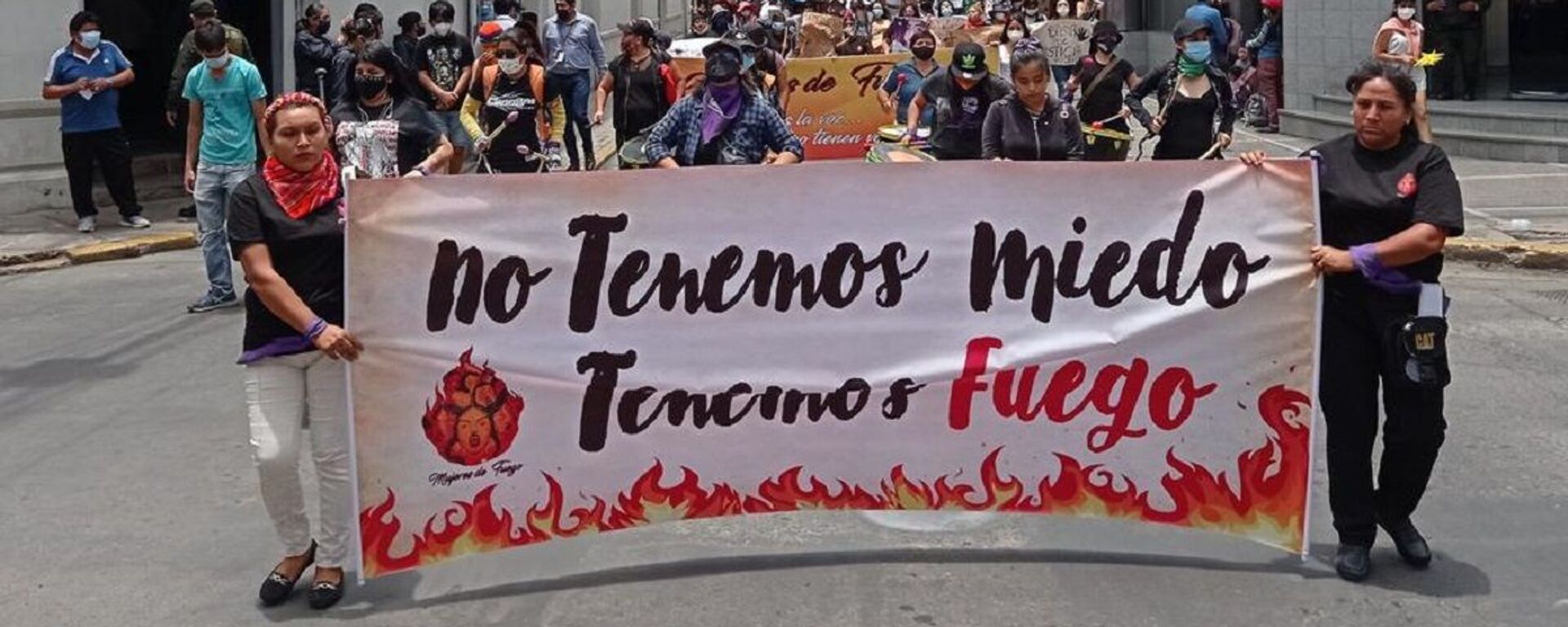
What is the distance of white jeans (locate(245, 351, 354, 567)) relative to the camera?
521 centimetres

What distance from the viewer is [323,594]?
5316 mm

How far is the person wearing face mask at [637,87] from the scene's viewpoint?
14.3 meters

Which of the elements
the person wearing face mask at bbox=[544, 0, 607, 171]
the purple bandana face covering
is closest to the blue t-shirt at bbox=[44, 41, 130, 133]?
the person wearing face mask at bbox=[544, 0, 607, 171]

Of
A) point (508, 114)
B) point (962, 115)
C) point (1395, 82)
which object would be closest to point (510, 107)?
point (508, 114)

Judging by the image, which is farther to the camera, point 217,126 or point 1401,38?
point 1401,38

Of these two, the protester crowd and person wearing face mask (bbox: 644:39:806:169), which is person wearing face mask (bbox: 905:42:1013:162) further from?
person wearing face mask (bbox: 644:39:806:169)

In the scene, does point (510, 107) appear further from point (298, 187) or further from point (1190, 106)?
point (298, 187)

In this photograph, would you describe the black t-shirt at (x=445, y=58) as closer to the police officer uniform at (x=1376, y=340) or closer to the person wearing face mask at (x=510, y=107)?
the person wearing face mask at (x=510, y=107)

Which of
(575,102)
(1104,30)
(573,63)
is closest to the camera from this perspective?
(1104,30)

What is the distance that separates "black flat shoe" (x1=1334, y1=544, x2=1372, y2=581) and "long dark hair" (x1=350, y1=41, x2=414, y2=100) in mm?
5136

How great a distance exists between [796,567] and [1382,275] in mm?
2000

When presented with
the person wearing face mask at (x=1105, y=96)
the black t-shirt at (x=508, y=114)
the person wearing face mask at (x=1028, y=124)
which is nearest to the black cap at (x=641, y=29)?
the black t-shirt at (x=508, y=114)

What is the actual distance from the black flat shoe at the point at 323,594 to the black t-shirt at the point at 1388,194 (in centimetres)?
321

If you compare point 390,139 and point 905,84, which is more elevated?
point 905,84
